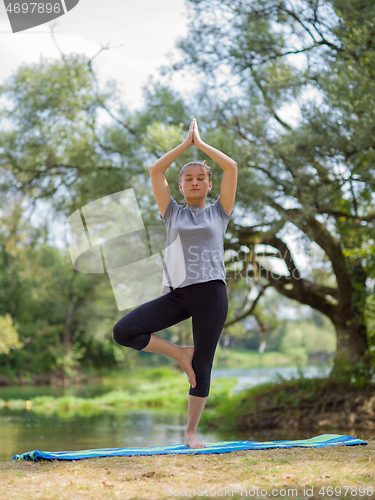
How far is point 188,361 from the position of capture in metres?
3.22

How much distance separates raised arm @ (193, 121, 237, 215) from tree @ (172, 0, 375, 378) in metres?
3.28

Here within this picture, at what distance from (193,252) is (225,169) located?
0.62 metres

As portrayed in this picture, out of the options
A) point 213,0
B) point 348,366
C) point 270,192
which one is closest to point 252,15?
point 213,0

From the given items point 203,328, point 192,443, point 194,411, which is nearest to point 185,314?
point 203,328

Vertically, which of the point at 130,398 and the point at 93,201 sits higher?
the point at 93,201

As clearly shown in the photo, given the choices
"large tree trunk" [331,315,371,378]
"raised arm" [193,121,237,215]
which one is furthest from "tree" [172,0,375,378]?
"raised arm" [193,121,237,215]

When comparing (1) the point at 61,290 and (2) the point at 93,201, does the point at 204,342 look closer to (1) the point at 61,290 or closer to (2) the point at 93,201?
(2) the point at 93,201

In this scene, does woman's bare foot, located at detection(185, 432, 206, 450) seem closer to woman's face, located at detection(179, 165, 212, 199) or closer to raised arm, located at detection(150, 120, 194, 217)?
raised arm, located at detection(150, 120, 194, 217)

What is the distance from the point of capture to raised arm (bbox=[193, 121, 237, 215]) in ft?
10.5

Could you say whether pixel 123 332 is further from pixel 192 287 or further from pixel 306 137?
pixel 306 137

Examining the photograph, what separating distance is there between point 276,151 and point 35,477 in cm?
550

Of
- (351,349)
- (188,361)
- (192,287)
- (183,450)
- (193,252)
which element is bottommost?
(183,450)

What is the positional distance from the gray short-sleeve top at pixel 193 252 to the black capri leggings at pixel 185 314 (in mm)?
61

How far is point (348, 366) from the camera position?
313 inches
